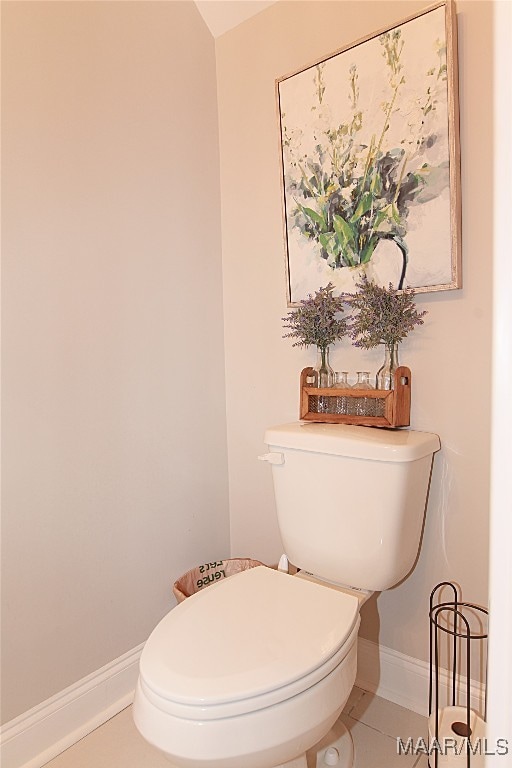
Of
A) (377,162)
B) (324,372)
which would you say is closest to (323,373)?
(324,372)

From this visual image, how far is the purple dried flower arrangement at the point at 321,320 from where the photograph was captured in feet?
4.73

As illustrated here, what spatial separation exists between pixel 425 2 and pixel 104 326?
3.98 feet

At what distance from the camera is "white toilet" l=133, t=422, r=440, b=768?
32.9 inches

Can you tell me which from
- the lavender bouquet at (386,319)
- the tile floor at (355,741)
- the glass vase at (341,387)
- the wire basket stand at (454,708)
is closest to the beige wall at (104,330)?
the tile floor at (355,741)

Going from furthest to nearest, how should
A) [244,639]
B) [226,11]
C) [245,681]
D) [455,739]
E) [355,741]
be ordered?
[226,11], [355,741], [455,739], [244,639], [245,681]

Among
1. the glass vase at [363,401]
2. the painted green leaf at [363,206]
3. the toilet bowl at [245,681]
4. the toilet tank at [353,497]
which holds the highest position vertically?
the painted green leaf at [363,206]

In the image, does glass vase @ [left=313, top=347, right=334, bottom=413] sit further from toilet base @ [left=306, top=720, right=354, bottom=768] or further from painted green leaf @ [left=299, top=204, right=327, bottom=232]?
toilet base @ [left=306, top=720, right=354, bottom=768]

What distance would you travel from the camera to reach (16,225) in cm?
120

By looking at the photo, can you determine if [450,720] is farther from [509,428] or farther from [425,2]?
[425,2]

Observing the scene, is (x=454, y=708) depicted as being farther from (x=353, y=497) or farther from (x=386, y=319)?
(x=386, y=319)

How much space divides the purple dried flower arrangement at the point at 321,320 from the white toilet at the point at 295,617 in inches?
10.2

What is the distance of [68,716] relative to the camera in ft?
4.29

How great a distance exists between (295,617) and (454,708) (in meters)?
0.57

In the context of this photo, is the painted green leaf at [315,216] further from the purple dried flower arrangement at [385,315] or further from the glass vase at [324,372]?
the glass vase at [324,372]
